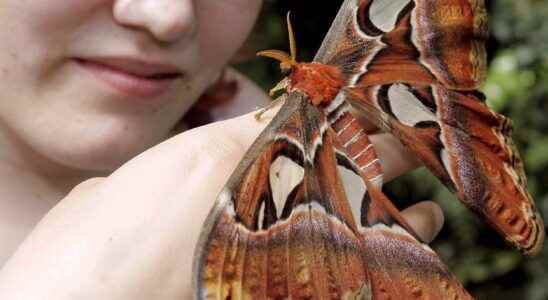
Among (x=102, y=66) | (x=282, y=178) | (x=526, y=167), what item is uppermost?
(x=102, y=66)

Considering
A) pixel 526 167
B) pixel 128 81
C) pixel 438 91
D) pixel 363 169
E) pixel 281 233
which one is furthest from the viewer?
pixel 526 167

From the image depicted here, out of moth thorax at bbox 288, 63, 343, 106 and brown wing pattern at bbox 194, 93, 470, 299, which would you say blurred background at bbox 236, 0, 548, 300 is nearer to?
moth thorax at bbox 288, 63, 343, 106

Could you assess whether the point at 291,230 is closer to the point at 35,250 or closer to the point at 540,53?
the point at 35,250

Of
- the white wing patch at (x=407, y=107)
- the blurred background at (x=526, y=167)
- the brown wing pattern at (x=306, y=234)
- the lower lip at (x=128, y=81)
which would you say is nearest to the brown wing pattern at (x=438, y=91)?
the white wing patch at (x=407, y=107)

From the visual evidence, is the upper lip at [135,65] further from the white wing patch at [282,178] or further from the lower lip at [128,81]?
the white wing patch at [282,178]

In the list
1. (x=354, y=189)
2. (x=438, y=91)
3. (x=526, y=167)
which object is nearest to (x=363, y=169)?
(x=354, y=189)

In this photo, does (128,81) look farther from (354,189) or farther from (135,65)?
(354,189)

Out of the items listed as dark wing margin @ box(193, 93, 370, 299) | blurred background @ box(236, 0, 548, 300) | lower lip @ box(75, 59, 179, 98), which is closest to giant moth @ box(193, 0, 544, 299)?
dark wing margin @ box(193, 93, 370, 299)
